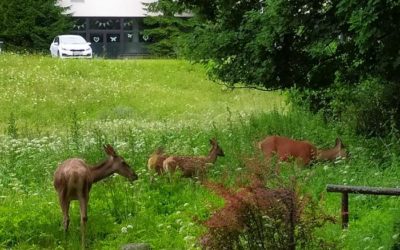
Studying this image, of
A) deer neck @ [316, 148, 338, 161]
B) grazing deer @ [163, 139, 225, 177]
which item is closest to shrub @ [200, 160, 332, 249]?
grazing deer @ [163, 139, 225, 177]

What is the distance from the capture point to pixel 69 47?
4603cm

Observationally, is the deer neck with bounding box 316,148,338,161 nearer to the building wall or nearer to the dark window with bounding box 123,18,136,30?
the building wall

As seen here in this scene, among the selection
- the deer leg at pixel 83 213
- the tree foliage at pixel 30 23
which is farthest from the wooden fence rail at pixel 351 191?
the tree foliage at pixel 30 23

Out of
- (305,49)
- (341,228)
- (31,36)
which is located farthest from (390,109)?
(31,36)

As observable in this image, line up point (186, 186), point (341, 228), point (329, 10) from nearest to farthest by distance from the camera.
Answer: point (341, 228) → point (186, 186) → point (329, 10)

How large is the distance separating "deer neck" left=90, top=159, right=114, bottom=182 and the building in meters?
46.4

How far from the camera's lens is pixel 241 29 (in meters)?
14.2

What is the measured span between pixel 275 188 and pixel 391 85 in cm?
855

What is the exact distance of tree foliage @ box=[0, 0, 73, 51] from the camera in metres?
48.6

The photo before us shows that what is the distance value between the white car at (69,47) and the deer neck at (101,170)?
3548cm

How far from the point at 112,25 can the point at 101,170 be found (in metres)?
49.4

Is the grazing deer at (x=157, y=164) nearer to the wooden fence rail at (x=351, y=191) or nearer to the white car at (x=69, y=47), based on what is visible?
the wooden fence rail at (x=351, y=191)

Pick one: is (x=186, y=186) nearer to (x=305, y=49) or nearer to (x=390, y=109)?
(x=305, y=49)

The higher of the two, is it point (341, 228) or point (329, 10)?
point (329, 10)
